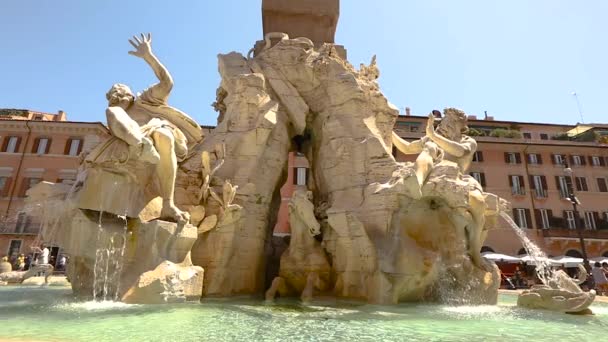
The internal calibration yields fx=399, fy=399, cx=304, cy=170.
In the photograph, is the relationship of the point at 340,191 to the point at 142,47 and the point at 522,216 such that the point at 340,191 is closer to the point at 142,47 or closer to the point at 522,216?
the point at 142,47

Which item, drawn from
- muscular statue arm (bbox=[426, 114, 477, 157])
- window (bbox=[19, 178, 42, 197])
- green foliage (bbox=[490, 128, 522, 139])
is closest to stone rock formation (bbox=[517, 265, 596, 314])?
A: muscular statue arm (bbox=[426, 114, 477, 157])

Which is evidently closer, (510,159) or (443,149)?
(443,149)

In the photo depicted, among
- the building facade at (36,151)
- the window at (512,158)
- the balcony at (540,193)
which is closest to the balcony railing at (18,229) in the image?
the building facade at (36,151)

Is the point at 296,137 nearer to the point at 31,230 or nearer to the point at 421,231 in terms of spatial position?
the point at 421,231

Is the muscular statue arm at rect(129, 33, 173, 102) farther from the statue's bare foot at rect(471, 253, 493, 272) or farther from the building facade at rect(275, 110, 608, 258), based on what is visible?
the building facade at rect(275, 110, 608, 258)

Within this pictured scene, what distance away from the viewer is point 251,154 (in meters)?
7.92

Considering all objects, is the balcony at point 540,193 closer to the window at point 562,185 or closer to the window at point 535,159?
the window at point 562,185

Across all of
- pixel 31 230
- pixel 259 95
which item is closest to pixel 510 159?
pixel 259 95

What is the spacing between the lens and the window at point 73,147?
81.5 feet

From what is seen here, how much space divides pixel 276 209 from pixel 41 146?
2227cm

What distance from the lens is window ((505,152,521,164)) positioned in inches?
1014

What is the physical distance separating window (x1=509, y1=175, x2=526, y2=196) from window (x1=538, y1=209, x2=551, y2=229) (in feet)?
5.06

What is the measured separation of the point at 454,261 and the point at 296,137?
4912 mm

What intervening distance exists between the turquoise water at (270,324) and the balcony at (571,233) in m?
20.7
